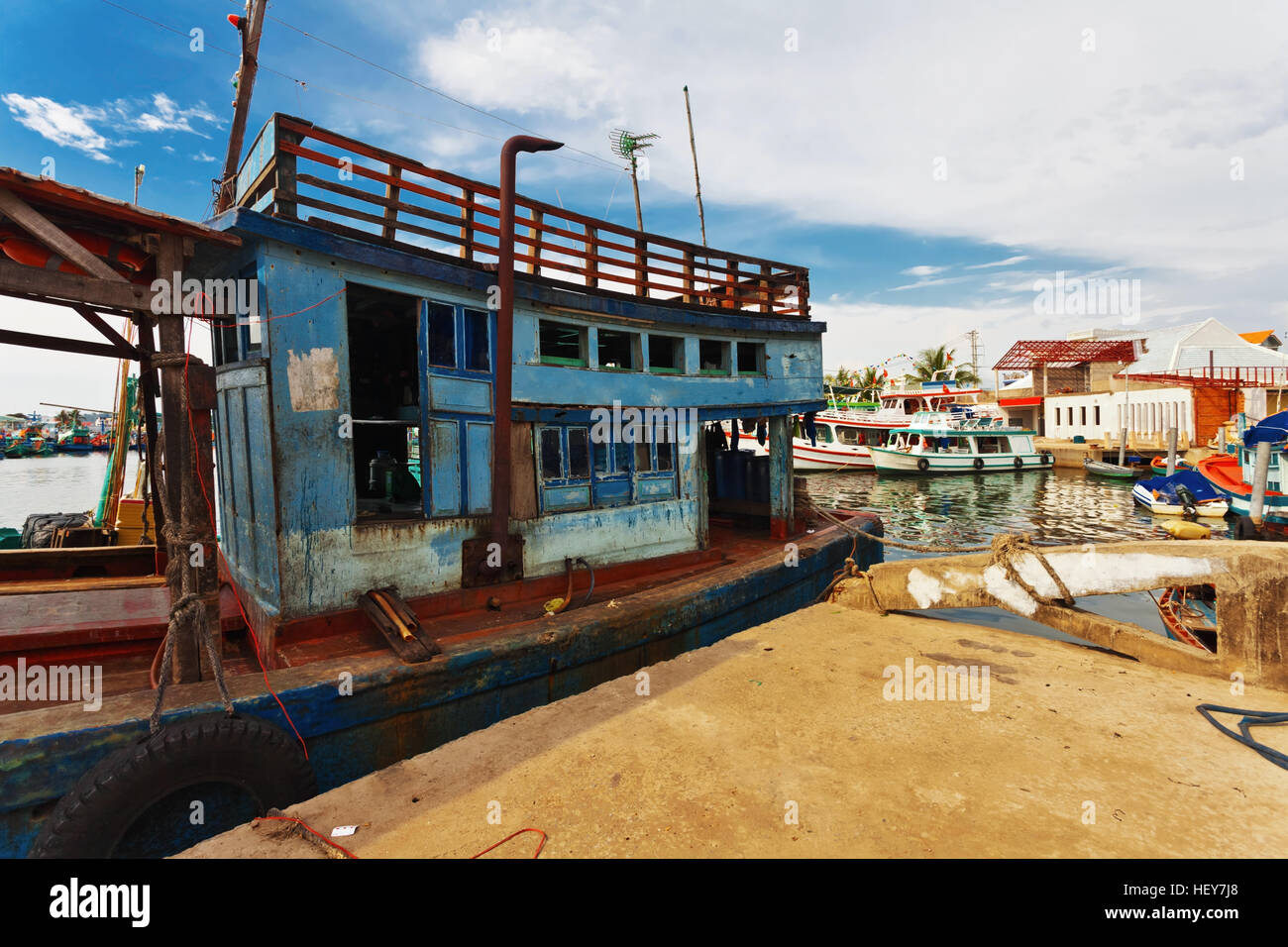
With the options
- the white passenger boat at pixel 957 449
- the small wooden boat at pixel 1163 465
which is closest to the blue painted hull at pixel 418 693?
the white passenger boat at pixel 957 449

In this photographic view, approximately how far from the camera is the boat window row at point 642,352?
8297 millimetres

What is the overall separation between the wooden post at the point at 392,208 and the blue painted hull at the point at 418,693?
443 centimetres

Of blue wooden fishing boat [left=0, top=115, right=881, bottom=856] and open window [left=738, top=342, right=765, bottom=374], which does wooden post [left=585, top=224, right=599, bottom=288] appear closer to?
blue wooden fishing boat [left=0, top=115, right=881, bottom=856]

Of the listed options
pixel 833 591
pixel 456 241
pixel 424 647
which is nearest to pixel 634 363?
pixel 456 241

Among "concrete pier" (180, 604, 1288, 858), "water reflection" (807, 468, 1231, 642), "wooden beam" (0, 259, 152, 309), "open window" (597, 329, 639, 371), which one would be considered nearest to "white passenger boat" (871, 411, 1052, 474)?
"water reflection" (807, 468, 1231, 642)

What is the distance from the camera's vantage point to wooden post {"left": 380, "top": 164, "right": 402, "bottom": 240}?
6449mm

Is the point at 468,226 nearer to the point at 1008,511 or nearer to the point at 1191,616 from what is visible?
the point at 1191,616

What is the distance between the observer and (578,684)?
6.43 metres

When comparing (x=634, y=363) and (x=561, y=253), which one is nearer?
(x=561, y=253)

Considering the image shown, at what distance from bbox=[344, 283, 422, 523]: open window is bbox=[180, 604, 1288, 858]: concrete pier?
5.29 meters

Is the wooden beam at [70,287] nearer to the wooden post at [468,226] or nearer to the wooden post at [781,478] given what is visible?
the wooden post at [468,226]
